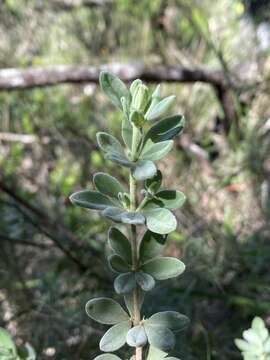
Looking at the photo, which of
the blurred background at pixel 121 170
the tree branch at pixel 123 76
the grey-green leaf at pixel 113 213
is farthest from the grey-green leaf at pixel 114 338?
the tree branch at pixel 123 76

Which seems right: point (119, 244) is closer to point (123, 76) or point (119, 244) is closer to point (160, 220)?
point (160, 220)

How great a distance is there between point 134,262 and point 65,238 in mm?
827

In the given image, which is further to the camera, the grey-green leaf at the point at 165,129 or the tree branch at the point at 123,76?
the tree branch at the point at 123,76

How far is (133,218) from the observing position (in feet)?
1.35

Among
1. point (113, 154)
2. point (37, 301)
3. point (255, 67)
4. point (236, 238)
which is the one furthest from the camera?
point (255, 67)

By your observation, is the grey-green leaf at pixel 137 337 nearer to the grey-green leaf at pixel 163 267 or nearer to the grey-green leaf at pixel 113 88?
the grey-green leaf at pixel 163 267

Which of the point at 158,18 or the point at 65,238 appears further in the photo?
the point at 158,18

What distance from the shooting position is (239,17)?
2469mm

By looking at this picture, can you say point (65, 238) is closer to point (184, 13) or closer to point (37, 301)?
point (37, 301)

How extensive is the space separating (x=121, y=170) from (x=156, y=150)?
1.44m

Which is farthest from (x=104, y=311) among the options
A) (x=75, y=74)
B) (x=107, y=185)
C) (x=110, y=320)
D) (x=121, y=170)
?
(x=75, y=74)

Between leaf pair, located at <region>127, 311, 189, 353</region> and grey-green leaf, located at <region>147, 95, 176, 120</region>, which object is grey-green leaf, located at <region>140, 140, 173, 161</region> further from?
leaf pair, located at <region>127, 311, 189, 353</region>

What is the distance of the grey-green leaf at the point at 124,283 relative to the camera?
43cm

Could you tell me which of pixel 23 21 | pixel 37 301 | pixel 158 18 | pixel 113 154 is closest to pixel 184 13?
pixel 158 18
